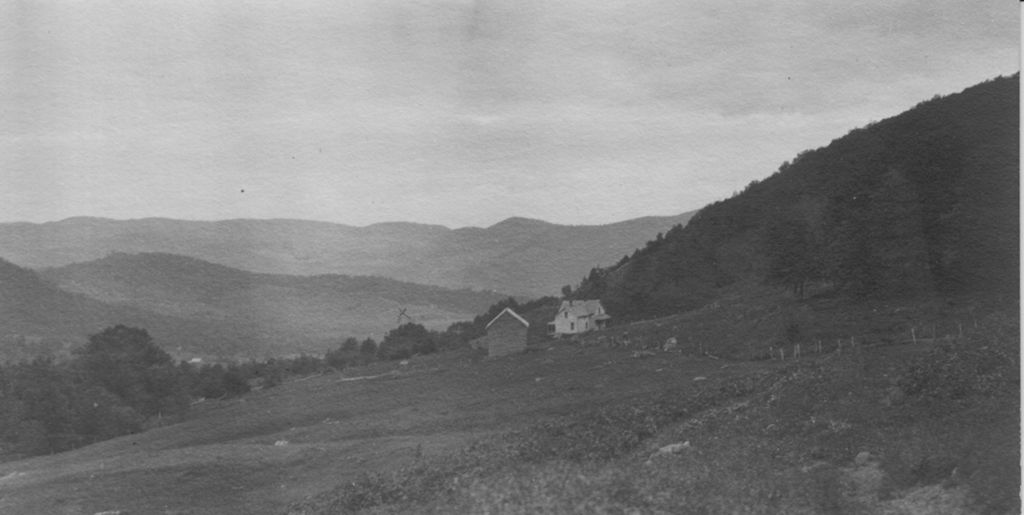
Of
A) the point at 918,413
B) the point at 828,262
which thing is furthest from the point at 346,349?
the point at 918,413

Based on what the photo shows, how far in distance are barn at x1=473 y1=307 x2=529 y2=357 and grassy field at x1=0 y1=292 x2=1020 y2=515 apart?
3349 cm

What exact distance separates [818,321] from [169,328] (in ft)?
575

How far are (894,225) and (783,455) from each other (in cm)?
4269

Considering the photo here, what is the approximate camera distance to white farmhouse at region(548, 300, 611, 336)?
292 ft

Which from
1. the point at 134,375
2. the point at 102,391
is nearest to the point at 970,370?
the point at 102,391

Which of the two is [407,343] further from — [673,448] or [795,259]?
[673,448]

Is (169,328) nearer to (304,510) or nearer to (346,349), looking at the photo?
(346,349)

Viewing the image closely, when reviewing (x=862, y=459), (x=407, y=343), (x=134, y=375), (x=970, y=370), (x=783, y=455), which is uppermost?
(x=970, y=370)

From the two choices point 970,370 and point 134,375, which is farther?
point 134,375

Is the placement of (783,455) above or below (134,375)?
above

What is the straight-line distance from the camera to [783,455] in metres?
18.0

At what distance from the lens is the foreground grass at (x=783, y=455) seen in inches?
588

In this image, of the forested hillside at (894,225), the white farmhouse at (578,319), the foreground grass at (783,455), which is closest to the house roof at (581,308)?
the white farmhouse at (578,319)

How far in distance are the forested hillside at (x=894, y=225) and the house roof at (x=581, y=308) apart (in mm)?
4156
